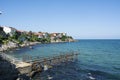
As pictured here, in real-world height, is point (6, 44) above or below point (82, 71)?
above

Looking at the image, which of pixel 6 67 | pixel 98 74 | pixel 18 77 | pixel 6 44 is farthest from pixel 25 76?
pixel 6 44

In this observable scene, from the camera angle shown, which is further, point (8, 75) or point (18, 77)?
point (18, 77)

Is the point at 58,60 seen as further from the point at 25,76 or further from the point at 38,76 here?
the point at 25,76

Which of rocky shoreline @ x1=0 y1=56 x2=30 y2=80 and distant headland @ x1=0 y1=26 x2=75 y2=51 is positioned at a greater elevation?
distant headland @ x1=0 y1=26 x2=75 y2=51

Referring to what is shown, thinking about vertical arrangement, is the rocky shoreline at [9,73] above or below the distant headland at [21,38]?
below

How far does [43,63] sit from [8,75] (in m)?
16.5

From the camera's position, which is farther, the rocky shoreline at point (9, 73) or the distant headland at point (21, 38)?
the distant headland at point (21, 38)

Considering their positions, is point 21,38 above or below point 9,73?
above

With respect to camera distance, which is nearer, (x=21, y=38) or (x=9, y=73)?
(x=9, y=73)

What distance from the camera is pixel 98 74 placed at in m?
34.5

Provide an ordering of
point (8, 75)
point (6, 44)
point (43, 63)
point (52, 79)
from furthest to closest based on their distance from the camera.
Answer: point (6, 44) → point (43, 63) → point (52, 79) → point (8, 75)

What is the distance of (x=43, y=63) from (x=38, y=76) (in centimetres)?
952

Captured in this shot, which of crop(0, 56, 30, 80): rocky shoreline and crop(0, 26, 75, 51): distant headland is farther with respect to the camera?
crop(0, 26, 75, 51): distant headland

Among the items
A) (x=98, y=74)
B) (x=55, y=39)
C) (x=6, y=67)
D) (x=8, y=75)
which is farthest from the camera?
(x=55, y=39)
